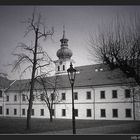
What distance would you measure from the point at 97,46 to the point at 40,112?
11797 millimetres

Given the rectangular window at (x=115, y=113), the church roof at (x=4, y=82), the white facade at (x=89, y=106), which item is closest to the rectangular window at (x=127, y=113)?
the white facade at (x=89, y=106)

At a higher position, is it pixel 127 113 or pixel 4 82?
pixel 4 82

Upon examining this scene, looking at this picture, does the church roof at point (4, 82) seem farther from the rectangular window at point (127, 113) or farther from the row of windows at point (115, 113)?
the rectangular window at point (127, 113)

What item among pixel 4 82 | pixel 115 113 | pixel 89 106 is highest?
pixel 4 82

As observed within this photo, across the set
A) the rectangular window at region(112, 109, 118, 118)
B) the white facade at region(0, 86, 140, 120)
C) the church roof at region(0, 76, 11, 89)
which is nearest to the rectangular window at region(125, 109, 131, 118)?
the white facade at region(0, 86, 140, 120)

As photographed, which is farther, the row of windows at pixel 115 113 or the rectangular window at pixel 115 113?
the rectangular window at pixel 115 113

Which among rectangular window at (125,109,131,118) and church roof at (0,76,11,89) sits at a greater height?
church roof at (0,76,11,89)

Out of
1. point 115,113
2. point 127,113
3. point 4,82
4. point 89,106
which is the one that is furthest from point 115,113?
point 4,82

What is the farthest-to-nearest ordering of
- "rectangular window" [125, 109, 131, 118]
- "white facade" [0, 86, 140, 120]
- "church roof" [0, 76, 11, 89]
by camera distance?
1. "white facade" [0, 86, 140, 120]
2. "rectangular window" [125, 109, 131, 118]
3. "church roof" [0, 76, 11, 89]

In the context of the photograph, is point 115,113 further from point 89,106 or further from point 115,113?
point 89,106

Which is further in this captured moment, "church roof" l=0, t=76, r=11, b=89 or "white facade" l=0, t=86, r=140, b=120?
"white facade" l=0, t=86, r=140, b=120

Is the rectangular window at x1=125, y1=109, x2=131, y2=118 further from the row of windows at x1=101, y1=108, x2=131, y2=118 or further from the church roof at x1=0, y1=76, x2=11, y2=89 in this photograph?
the church roof at x1=0, y1=76, x2=11, y2=89
